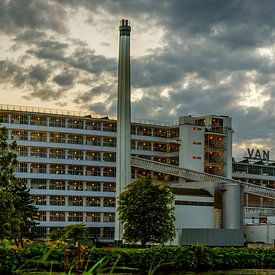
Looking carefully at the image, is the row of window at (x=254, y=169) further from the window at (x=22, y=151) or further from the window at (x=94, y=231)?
the window at (x=22, y=151)

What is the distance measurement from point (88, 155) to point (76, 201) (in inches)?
309

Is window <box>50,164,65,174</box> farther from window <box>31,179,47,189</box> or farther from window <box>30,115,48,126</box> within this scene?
window <box>30,115,48,126</box>

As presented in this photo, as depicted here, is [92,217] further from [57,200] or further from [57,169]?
[57,169]

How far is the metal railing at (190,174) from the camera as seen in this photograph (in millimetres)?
92125

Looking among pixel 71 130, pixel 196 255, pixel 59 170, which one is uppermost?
pixel 71 130

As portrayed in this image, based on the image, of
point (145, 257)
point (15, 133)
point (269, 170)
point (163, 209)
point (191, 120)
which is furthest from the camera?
point (269, 170)

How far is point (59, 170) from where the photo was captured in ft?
327

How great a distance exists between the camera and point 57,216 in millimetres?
97250

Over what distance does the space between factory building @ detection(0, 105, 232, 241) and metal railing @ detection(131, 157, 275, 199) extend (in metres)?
4.70

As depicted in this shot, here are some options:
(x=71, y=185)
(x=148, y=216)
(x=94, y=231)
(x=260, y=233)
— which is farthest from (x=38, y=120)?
(x=148, y=216)

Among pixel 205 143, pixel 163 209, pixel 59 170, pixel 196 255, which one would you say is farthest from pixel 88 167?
pixel 196 255

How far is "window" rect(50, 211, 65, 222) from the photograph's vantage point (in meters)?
96.8

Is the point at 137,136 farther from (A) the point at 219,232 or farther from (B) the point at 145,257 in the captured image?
(B) the point at 145,257

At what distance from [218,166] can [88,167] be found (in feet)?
71.2
